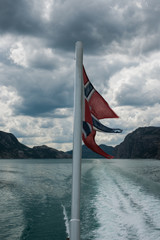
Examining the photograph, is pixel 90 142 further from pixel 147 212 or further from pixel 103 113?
pixel 147 212

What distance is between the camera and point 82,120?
558 cm

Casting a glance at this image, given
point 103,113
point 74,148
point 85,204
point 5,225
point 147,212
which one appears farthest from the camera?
point 85,204

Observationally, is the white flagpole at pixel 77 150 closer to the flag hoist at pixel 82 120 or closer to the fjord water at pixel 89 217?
the flag hoist at pixel 82 120

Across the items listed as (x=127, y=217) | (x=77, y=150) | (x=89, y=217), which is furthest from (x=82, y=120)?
(x=89, y=217)

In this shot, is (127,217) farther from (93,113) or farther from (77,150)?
(77,150)

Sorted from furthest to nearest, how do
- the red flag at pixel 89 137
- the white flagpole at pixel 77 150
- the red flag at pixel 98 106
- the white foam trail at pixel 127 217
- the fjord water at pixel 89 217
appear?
the fjord water at pixel 89 217 → the white foam trail at pixel 127 217 → the red flag at pixel 98 106 → the red flag at pixel 89 137 → the white flagpole at pixel 77 150

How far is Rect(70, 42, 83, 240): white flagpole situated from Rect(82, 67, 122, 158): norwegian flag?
0.79 metres

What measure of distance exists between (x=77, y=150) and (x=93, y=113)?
5.66ft

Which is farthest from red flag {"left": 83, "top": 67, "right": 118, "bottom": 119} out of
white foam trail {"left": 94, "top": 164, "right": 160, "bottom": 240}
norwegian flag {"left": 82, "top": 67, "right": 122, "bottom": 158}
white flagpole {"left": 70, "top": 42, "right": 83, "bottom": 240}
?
white foam trail {"left": 94, "top": 164, "right": 160, "bottom": 240}

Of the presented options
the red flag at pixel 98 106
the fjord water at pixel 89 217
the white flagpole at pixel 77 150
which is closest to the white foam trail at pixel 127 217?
the fjord water at pixel 89 217

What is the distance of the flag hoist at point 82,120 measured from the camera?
16.3ft

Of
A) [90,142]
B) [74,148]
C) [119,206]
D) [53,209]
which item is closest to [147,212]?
[119,206]

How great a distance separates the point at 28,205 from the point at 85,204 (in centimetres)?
479

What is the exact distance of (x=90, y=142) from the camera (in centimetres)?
634
